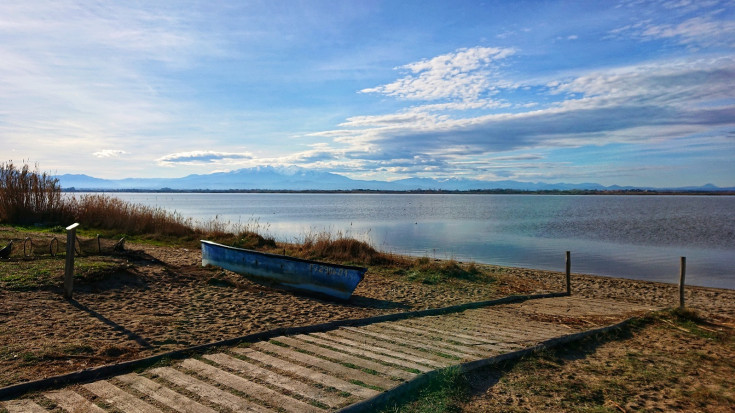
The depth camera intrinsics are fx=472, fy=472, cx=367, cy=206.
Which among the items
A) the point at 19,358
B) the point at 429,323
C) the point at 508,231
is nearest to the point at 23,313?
the point at 19,358

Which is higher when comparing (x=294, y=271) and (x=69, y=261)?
(x=69, y=261)

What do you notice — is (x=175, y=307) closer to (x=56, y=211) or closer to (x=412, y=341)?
(x=412, y=341)

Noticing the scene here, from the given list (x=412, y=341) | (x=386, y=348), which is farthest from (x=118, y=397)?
(x=412, y=341)

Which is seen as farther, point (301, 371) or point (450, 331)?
point (450, 331)

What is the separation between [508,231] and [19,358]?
3244cm

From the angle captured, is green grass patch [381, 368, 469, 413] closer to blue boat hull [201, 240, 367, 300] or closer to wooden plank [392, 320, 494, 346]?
wooden plank [392, 320, 494, 346]

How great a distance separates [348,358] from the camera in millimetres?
5246

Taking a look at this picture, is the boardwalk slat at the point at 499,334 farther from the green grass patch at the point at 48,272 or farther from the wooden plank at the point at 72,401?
the green grass patch at the point at 48,272

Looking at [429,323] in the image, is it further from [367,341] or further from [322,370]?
[322,370]

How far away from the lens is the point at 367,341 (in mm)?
6043

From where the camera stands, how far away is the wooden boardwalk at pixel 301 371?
159 inches

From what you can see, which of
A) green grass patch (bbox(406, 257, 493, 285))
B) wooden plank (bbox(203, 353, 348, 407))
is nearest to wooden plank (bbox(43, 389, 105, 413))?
wooden plank (bbox(203, 353, 348, 407))

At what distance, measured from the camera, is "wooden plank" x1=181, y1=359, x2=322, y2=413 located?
4020 mm

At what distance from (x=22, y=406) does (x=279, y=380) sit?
213cm
